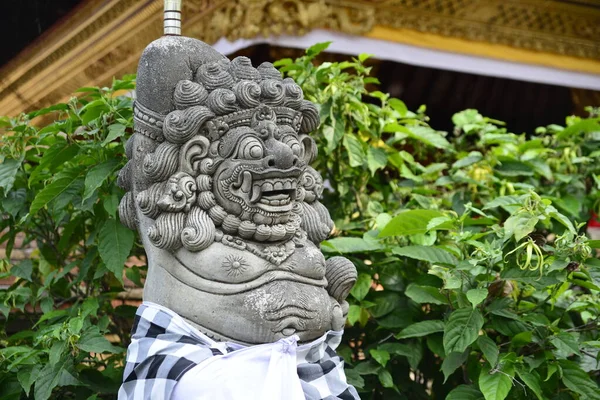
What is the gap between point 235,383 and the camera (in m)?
2.35

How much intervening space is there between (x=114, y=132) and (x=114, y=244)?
384mm

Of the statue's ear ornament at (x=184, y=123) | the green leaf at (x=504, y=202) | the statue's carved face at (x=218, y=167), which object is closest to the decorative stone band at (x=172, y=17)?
the statue's carved face at (x=218, y=167)

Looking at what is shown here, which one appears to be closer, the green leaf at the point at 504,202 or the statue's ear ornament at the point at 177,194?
the statue's ear ornament at the point at 177,194

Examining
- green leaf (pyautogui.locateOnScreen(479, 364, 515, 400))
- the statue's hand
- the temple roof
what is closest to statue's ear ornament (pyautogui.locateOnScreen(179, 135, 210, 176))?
the statue's hand

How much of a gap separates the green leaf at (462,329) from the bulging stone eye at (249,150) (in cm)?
97

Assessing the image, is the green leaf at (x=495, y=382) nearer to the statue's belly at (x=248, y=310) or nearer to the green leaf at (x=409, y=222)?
the green leaf at (x=409, y=222)

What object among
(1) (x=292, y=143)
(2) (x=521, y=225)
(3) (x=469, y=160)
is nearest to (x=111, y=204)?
(1) (x=292, y=143)

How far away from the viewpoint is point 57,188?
125 inches

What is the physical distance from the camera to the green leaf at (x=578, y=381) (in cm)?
307

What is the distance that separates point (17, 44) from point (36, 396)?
9.79ft

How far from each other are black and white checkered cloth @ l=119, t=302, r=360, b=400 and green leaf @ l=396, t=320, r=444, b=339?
2.12 ft

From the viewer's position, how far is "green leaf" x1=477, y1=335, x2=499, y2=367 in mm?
3045

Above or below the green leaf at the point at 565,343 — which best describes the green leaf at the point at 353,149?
above

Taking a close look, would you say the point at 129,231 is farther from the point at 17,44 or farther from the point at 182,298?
the point at 17,44
